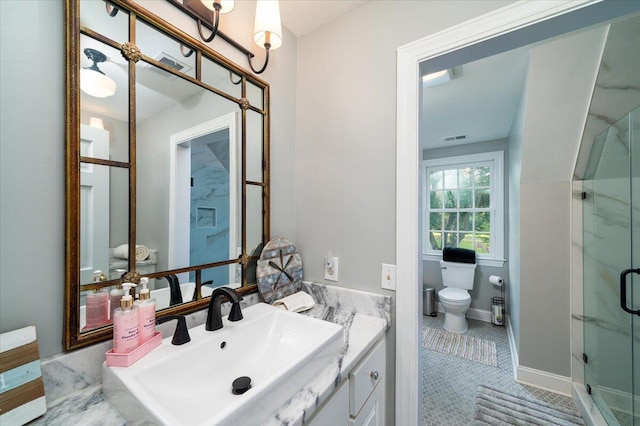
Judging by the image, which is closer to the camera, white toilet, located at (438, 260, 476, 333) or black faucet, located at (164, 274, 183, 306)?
black faucet, located at (164, 274, 183, 306)

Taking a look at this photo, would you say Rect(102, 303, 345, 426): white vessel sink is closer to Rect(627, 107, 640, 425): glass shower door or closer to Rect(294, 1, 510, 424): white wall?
Rect(294, 1, 510, 424): white wall

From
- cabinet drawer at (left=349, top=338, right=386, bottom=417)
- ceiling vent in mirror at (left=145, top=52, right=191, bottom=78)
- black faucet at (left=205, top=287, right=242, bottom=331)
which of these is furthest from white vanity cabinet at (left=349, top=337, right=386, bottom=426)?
ceiling vent in mirror at (left=145, top=52, right=191, bottom=78)

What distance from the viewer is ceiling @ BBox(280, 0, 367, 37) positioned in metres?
1.22

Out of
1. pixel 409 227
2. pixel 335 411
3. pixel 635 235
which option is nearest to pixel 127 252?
pixel 335 411

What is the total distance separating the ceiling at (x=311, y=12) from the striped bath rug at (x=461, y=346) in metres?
2.88

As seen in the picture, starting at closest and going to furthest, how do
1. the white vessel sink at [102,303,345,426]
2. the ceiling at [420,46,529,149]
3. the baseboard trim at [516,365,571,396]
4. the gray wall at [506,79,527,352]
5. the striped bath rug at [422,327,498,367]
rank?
the white vessel sink at [102,303,345,426], the ceiling at [420,46,529,149], the baseboard trim at [516,365,571,396], the gray wall at [506,79,527,352], the striped bath rug at [422,327,498,367]

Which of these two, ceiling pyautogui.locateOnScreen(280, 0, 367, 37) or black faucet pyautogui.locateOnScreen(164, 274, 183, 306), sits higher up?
ceiling pyautogui.locateOnScreen(280, 0, 367, 37)

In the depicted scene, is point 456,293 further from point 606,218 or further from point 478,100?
point 478,100

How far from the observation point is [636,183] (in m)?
1.24

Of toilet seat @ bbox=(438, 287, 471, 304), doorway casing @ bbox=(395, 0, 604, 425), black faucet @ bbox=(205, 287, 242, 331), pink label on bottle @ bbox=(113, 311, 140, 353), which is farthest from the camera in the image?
toilet seat @ bbox=(438, 287, 471, 304)

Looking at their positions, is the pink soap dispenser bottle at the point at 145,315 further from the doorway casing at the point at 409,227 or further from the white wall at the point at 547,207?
the white wall at the point at 547,207

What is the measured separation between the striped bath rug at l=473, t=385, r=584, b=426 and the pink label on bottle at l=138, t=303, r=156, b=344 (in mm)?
1987

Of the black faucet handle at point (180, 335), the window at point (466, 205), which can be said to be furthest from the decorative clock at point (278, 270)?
the window at point (466, 205)

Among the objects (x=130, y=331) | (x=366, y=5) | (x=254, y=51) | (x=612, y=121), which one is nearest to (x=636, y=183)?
(x=612, y=121)
